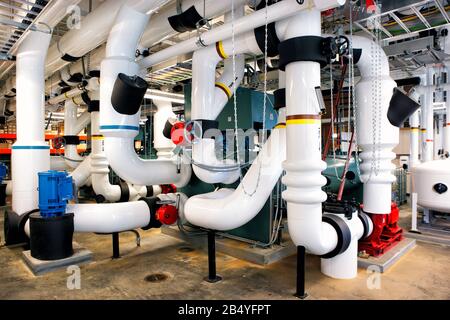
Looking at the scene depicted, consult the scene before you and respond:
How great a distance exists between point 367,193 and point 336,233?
2.69 feet

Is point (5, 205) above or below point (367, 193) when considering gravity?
below

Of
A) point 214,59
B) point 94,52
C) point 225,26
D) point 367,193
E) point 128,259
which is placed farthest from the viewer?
point 94,52

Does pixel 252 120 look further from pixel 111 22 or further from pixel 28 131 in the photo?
pixel 28 131

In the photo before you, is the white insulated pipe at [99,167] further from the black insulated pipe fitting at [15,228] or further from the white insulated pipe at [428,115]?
the white insulated pipe at [428,115]

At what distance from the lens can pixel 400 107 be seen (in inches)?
110

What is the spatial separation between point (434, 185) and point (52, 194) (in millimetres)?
4226

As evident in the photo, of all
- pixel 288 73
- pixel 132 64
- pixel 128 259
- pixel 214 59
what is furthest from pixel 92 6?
pixel 128 259

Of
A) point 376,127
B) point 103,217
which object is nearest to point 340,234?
point 376,127

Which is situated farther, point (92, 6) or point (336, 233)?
point (92, 6)

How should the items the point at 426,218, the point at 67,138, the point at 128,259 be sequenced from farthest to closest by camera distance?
the point at 67,138
the point at 426,218
the point at 128,259

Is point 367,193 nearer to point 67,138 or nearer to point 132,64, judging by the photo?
point 132,64

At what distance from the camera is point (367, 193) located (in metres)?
3.03

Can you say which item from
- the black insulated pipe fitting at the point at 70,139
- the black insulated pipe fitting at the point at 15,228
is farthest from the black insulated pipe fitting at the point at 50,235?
the black insulated pipe fitting at the point at 70,139

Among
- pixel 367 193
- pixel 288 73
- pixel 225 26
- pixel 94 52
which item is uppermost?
pixel 94 52
